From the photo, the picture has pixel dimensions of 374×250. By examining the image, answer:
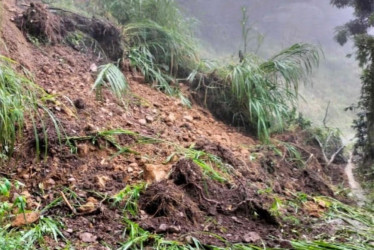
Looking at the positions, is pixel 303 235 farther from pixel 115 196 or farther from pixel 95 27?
pixel 95 27

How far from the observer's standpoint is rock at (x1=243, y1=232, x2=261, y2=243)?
5.27 ft

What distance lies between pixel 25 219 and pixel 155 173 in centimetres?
69

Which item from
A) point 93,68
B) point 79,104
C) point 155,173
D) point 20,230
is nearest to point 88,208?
point 20,230

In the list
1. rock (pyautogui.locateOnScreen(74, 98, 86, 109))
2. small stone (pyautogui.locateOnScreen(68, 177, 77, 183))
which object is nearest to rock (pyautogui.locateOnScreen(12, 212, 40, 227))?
small stone (pyautogui.locateOnScreen(68, 177, 77, 183))

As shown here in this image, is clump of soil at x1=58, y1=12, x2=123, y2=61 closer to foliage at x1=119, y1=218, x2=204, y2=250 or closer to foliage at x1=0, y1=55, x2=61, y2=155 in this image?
foliage at x1=0, y1=55, x2=61, y2=155

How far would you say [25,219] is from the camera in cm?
145

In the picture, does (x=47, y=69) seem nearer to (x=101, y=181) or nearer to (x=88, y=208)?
(x=101, y=181)

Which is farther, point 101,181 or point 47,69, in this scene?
point 47,69

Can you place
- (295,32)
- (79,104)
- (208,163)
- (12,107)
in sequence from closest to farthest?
(12,107) < (208,163) < (79,104) < (295,32)

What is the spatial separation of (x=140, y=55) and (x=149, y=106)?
0.76 meters

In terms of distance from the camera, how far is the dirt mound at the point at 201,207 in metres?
1.65

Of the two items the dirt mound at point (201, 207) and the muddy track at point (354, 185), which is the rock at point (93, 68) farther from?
the muddy track at point (354, 185)

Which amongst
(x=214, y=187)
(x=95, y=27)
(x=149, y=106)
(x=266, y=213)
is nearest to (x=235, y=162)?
(x=214, y=187)

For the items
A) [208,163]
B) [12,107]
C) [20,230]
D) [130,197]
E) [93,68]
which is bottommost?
[20,230]
